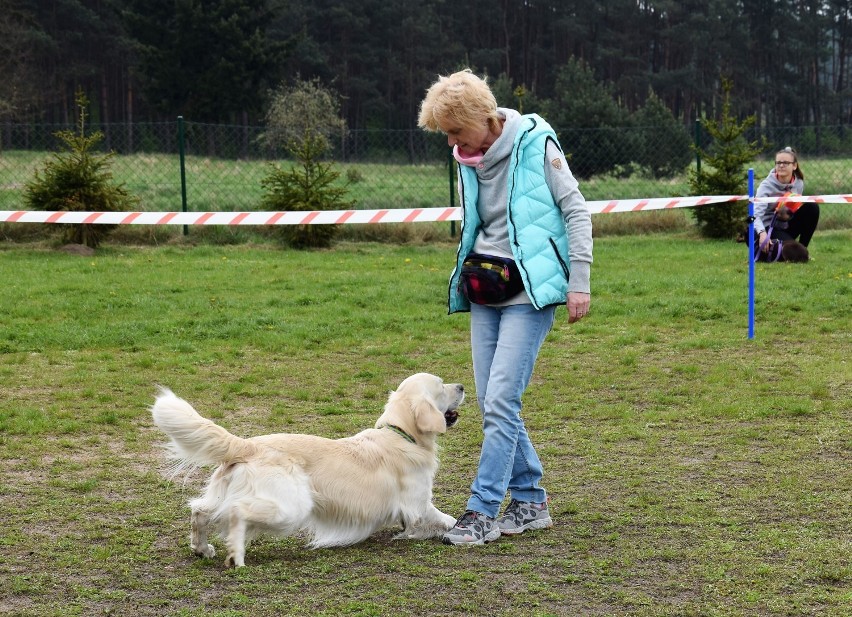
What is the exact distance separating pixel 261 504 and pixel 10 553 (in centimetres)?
101

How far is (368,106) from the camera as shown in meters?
48.3

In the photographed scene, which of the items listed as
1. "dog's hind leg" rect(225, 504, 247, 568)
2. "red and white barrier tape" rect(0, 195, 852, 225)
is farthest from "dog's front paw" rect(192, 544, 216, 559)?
"red and white barrier tape" rect(0, 195, 852, 225)

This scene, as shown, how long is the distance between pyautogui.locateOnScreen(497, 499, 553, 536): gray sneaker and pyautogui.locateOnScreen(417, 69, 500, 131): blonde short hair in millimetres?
1595

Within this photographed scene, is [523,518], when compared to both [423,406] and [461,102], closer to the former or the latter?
[423,406]

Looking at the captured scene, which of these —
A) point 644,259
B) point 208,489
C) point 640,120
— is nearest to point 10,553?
point 208,489

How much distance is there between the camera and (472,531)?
4.00m

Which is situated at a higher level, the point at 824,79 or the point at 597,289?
the point at 824,79

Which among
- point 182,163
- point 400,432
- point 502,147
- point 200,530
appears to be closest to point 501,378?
point 400,432

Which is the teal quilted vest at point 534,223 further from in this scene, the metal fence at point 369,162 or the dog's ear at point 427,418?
the metal fence at point 369,162

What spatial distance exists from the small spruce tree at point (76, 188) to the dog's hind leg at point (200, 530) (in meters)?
9.95

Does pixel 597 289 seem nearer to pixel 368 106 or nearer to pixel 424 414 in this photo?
pixel 424 414

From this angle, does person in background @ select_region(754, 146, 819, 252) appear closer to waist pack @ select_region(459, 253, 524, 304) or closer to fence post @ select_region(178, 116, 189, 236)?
waist pack @ select_region(459, 253, 524, 304)

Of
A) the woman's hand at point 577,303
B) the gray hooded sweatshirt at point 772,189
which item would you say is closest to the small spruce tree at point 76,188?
the gray hooded sweatshirt at point 772,189

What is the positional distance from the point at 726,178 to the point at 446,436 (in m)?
10.2
